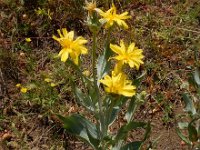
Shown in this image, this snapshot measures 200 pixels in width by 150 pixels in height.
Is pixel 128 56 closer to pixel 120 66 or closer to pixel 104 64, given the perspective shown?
pixel 120 66

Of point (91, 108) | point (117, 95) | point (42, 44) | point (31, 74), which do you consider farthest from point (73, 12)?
point (117, 95)

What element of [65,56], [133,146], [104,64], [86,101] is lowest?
[133,146]

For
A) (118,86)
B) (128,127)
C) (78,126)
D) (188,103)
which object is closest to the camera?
(118,86)

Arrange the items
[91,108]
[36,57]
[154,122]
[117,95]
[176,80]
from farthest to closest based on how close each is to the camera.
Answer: [36,57] → [176,80] → [154,122] → [91,108] → [117,95]

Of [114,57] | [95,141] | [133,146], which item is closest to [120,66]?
[114,57]

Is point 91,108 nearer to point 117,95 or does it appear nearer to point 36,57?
point 117,95

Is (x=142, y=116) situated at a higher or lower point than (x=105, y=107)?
lower

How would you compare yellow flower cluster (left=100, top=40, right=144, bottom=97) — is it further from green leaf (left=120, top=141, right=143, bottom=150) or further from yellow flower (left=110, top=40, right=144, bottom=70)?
green leaf (left=120, top=141, right=143, bottom=150)

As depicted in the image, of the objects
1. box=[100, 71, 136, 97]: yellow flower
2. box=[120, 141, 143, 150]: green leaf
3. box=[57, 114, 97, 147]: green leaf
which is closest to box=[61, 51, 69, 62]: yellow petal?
box=[100, 71, 136, 97]: yellow flower
